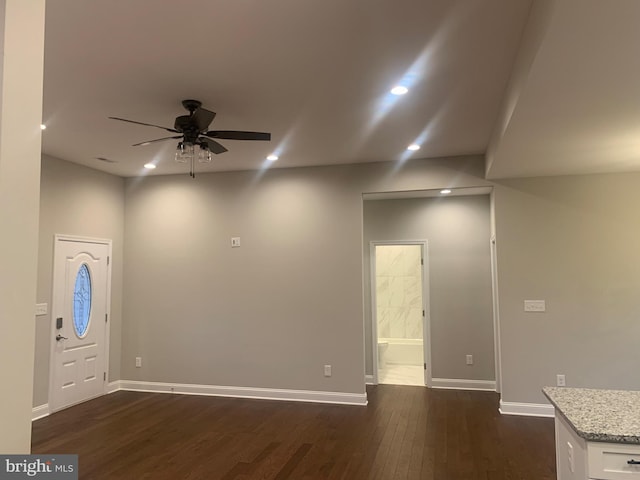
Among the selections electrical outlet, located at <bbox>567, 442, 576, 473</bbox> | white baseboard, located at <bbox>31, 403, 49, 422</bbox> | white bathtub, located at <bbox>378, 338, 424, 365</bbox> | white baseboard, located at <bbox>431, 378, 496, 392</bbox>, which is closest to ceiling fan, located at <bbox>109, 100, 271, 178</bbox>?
electrical outlet, located at <bbox>567, 442, 576, 473</bbox>

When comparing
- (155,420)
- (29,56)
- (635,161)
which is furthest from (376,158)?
(29,56)

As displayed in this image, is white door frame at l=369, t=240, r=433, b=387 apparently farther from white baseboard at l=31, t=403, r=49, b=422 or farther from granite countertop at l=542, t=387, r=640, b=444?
white baseboard at l=31, t=403, r=49, b=422

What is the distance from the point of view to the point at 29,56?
100cm

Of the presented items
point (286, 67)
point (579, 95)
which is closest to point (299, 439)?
point (286, 67)

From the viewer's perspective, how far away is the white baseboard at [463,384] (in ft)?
19.8

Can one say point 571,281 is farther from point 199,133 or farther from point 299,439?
point 199,133

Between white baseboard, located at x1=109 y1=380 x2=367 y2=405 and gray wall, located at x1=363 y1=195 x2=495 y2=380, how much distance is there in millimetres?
1095

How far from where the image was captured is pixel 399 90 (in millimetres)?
3346

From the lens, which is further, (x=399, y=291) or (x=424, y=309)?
(x=399, y=291)

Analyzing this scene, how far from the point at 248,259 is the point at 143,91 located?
292cm

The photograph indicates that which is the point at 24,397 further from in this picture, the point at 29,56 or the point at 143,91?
the point at 143,91

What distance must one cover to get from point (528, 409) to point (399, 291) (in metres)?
3.54

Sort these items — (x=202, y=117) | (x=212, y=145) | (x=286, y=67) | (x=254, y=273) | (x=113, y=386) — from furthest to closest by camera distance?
(x=113, y=386), (x=254, y=273), (x=212, y=145), (x=202, y=117), (x=286, y=67)

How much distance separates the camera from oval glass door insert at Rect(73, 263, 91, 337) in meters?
5.51
